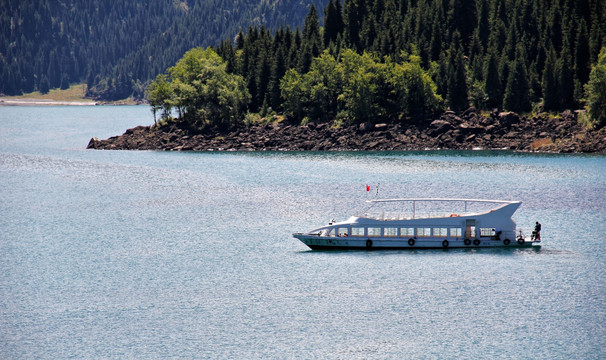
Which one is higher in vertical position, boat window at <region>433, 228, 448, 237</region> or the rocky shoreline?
the rocky shoreline

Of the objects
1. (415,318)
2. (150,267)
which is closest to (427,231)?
(415,318)

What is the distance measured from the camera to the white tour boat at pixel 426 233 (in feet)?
272

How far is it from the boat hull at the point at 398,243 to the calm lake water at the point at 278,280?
53.2 inches

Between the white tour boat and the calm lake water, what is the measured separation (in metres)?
1.67

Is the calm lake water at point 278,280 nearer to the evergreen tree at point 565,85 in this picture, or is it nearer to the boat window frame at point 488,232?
the boat window frame at point 488,232

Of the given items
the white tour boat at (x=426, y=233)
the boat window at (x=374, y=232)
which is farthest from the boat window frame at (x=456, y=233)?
the boat window at (x=374, y=232)

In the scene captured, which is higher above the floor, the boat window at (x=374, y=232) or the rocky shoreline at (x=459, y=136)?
the rocky shoreline at (x=459, y=136)

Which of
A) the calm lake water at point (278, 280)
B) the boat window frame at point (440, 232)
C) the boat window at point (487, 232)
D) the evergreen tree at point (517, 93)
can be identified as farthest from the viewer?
the evergreen tree at point (517, 93)

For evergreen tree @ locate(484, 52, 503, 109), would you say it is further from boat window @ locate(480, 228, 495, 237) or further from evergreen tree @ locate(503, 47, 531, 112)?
boat window @ locate(480, 228, 495, 237)

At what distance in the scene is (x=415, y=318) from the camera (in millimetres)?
60438

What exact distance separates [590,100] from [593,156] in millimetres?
19555

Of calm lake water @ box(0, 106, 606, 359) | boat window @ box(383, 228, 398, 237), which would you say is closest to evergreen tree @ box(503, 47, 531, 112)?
calm lake water @ box(0, 106, 606, 359)

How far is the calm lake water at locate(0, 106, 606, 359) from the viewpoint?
182 feet

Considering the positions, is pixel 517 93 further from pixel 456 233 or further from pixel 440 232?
pixel 440 232
